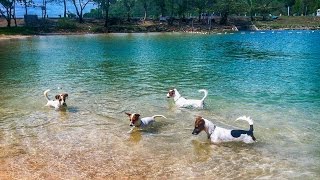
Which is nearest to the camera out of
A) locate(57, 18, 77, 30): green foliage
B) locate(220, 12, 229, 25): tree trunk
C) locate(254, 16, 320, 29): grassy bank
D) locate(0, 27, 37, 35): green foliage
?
locate(0, 27, 37, 35): green foliage

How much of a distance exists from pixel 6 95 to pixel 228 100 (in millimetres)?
11869

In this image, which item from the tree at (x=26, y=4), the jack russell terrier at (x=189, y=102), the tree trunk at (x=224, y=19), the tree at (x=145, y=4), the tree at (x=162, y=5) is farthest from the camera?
the tree trunk at (x=224, y=19)

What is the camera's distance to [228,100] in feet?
61.3

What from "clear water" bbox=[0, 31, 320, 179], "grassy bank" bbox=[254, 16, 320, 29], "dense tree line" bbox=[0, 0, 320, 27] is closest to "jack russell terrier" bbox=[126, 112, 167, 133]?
"clear water" bbox=[0, 31, 320, 179]

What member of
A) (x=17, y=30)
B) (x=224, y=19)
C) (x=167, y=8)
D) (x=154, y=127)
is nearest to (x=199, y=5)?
(x=167, y=8)

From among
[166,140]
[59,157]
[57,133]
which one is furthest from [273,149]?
[57,133]

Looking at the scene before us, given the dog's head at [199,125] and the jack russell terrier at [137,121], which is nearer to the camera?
the dog's head at [199,125]

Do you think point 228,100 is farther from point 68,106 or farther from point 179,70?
point 179,70

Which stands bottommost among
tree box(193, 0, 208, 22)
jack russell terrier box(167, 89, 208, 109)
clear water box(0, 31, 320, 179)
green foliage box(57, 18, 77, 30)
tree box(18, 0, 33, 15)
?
clear water box(0, 31, 320, 179)

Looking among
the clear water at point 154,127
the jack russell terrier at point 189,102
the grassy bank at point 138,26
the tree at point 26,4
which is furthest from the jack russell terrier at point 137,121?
the tree at point 26,4

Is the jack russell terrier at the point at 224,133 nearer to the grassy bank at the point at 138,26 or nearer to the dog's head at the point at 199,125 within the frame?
the dog's head at the point at 199,125

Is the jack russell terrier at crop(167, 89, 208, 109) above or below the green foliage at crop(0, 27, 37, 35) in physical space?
below

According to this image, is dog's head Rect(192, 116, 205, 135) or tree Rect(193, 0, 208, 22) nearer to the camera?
dog's head Rect(192, 116, 205, 135)

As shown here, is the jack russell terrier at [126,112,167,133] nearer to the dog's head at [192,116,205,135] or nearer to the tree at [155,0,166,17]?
the dog's head at [192,116,205,135]
